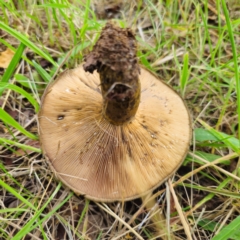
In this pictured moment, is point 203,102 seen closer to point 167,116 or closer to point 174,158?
point 167,116

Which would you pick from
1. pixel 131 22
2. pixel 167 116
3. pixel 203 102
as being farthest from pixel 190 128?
pixel 131 22

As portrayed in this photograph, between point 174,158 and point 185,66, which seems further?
point 185,66

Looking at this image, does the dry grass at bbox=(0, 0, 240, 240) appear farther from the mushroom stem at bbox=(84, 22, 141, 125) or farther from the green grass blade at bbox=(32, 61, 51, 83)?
the mushroom stem at bbox=(84, 22, 141, 125)

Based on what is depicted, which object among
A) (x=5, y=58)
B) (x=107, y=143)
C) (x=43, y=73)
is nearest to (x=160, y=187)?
(x=107, y=143)

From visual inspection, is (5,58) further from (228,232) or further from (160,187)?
(228,232)

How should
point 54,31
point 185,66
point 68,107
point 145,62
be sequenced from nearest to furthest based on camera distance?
point 68,107, point 185,66, point 145,62, point 54,31

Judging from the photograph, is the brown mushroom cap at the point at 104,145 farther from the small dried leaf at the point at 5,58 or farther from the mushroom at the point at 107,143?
the small dried leaf at the point at 5,58

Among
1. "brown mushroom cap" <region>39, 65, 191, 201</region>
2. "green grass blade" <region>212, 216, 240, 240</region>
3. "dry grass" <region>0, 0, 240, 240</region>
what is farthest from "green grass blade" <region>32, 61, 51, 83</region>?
"green grass blade" <region>212, 216, 240, 240</region>
